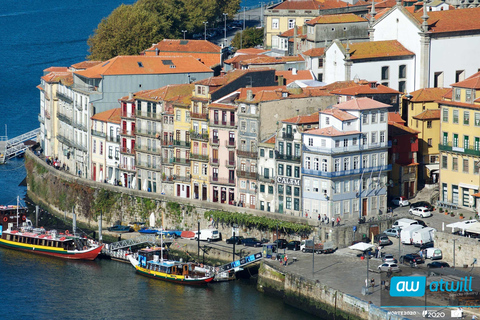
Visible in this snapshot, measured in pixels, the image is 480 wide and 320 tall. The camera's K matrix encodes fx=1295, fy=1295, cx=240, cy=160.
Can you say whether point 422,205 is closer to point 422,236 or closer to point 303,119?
point 422,236

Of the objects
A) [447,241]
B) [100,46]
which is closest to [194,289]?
[447,241]

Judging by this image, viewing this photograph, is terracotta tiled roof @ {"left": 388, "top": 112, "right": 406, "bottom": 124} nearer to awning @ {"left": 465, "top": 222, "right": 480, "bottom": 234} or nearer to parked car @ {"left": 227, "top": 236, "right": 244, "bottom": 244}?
awning @ {"left": 465, "top": 222, "right": 480, "bottom": 234}

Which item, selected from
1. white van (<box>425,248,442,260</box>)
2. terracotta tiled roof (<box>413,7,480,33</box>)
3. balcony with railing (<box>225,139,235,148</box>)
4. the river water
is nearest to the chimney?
balcony with railing (<box>225,139,235,148</box>)

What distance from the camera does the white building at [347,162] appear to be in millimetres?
115688

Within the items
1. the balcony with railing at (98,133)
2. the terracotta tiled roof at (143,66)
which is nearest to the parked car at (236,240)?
the balcony with railing at (98,133)

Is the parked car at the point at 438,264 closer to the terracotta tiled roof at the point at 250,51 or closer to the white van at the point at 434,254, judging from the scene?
the white van at the point at 434,254

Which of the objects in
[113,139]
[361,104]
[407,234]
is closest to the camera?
[407,234]

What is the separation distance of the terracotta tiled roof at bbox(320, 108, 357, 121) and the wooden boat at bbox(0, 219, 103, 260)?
25572mm

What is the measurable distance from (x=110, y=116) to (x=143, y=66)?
29.3 feet

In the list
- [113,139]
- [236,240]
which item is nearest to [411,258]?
[236,240]

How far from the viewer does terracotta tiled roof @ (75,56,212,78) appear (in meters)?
143

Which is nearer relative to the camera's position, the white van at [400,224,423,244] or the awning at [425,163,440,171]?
the white van at [400,224,423,244]

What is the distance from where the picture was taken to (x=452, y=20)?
141250mm

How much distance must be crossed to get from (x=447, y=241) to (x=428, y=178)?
62.4ft
